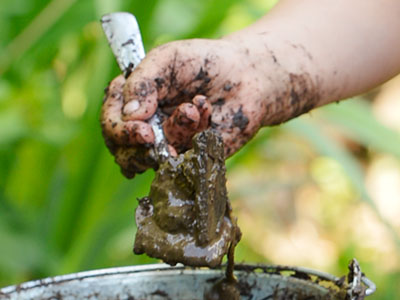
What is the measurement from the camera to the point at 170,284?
101 centimetres

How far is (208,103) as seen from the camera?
102 centimetres

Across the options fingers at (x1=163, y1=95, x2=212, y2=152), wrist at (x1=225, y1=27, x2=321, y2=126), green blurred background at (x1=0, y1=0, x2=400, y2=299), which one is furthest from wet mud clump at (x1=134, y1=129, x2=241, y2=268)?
green blurred background at (x1=0, y1=0, x2=400, y2=299)

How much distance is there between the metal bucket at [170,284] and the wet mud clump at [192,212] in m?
0.13

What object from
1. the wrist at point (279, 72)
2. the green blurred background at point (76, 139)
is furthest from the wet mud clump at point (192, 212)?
the green blurred background at point (76, 139)

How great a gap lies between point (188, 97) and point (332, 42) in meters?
0.30

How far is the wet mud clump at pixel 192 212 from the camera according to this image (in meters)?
0.83

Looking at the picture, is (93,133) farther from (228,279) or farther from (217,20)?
(228,279)

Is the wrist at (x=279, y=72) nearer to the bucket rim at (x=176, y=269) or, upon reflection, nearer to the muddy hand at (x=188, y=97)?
the muddy hand at (x=188, y=97)

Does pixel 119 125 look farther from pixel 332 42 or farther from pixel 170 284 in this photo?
pixel 332 42

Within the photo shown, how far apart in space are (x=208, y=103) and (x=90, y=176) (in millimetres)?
922

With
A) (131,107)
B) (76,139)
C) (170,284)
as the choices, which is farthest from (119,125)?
(76,139)

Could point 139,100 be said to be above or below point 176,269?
above

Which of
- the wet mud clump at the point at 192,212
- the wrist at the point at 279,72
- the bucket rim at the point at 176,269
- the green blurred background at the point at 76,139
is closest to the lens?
the wet mud clump at the point at 192,212

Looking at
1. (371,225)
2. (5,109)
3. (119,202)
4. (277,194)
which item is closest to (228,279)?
(119,202)
